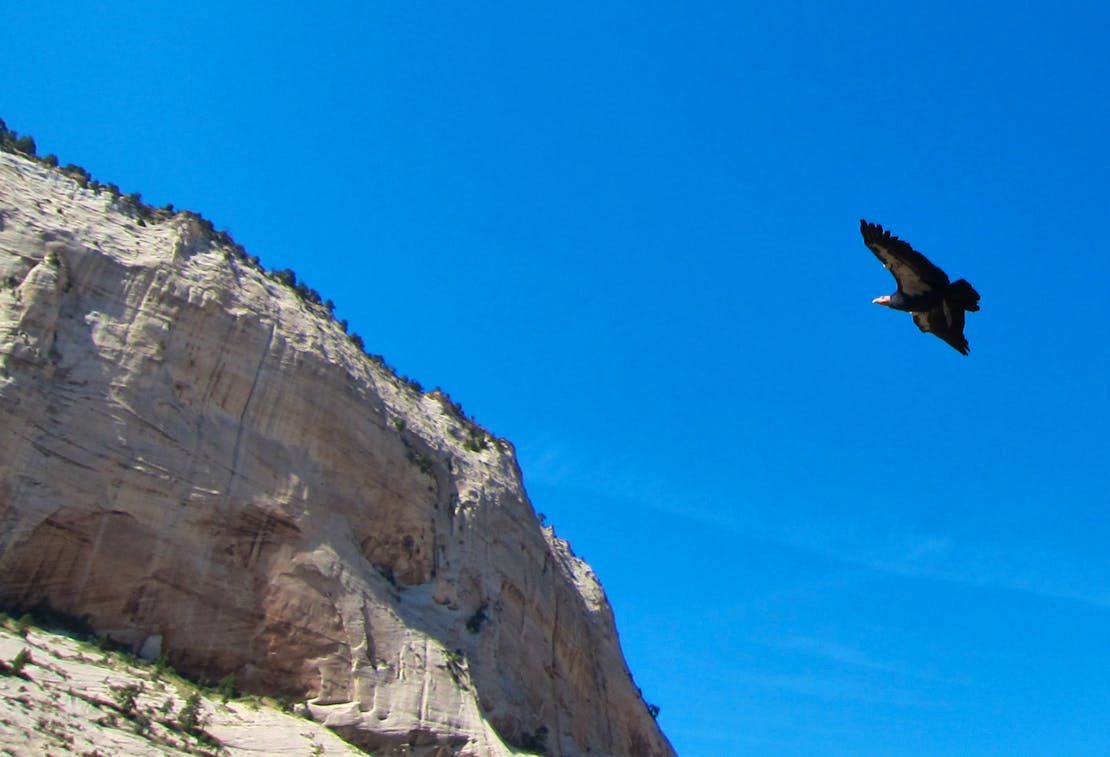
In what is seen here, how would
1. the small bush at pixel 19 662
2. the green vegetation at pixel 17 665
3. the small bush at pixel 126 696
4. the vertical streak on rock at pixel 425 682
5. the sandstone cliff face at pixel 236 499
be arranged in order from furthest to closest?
the vertical streak on rock at pixel 425 682
the sandstone cliff face at pixel 236 499
the small bush at pixel 126 696
the small bush at pixel 19 662
the green vegetation at pixel 17 665

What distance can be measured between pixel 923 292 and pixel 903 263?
0.29 metres

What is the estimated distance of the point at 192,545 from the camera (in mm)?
27266

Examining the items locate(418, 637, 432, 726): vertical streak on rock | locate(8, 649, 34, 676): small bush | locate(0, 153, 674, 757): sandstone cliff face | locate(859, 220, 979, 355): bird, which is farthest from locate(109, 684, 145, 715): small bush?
locate(859, 220, 979, 355): bird

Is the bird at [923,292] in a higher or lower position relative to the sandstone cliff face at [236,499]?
lower

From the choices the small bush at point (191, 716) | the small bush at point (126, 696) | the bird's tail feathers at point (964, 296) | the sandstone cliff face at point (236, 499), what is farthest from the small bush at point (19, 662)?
the bird's tail feathers at point (964, 296)

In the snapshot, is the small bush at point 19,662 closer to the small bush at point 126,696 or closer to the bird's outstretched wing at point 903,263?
the small bush at point 126,696

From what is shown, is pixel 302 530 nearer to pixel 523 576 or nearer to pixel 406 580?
pixel 406 580

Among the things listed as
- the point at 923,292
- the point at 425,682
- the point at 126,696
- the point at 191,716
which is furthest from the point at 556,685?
the point at 923,292

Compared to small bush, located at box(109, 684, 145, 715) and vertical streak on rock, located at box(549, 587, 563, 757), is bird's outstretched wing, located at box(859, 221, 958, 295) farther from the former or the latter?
vertical streak on rock, located at box(549, 587, 563, 757)

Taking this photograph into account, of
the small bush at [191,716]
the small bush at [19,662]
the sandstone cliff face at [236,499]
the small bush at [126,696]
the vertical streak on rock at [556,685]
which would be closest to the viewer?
the small bush at [19,662]

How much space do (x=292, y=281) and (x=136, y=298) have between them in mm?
8999

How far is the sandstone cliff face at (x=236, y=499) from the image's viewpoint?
25938mm

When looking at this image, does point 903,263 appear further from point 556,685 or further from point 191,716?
point 556,685

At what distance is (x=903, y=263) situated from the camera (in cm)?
955
